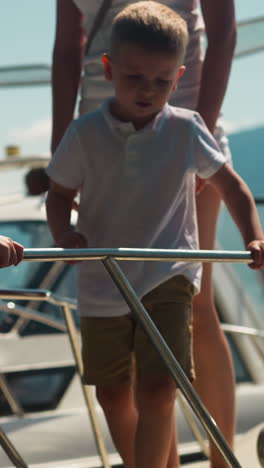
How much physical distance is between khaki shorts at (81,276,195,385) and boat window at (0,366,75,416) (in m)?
2.76

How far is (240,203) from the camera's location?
1.80 metres

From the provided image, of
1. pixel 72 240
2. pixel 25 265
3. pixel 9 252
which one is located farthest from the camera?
pixel 25 265

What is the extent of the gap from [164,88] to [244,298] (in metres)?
4.30

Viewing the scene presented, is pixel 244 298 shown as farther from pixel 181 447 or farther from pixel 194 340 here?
pixel 194 340

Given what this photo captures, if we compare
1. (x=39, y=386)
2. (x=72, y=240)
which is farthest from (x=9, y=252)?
(x=39, y=386)

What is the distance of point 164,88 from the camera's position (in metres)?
1.76

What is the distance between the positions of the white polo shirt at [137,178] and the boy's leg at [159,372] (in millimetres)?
51

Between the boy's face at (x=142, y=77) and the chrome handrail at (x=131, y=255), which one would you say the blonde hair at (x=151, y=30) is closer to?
the boy's face at (x=142, y=77)

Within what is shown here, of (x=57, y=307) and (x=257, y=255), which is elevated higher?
(x=257, y=255)

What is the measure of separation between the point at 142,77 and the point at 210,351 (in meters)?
0.64

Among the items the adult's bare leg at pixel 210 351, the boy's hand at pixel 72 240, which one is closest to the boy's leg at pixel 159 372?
the boy's hand at pixel 72 240

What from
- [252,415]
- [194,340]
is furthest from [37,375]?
[194,340]

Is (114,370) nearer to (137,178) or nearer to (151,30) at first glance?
(137,178)

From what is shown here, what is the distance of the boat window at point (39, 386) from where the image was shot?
456cm
